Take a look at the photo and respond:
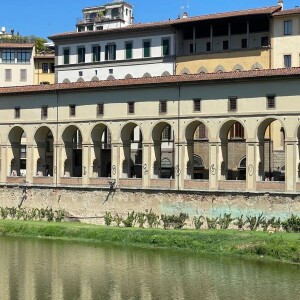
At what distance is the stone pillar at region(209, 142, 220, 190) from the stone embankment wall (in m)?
0.76

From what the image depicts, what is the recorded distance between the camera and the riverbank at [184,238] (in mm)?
44094

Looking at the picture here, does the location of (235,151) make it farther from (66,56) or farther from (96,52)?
(66,56)

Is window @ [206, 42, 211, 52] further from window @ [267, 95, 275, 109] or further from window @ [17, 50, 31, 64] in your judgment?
window @ [17, 50, 31, 64]

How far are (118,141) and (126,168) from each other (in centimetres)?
213

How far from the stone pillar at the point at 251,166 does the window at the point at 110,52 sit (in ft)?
77.7

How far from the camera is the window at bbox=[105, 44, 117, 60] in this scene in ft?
239

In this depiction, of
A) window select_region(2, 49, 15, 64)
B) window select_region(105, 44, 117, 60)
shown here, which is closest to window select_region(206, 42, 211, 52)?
window select_region(105, 44, 117, 60)

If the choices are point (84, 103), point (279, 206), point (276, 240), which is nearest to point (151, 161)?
point (84, 103)

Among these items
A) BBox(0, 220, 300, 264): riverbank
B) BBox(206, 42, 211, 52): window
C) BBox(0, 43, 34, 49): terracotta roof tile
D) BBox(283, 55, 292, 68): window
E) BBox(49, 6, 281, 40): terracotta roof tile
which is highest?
BBox(0, 43, 34, 49): terracotta roof tile

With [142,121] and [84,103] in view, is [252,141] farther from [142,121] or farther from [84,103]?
[84,103]

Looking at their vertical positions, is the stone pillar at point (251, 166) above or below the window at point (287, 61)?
below

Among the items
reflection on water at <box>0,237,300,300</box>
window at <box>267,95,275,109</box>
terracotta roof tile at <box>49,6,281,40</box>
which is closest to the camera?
reflection on water at <box>0,237,300,300</box>

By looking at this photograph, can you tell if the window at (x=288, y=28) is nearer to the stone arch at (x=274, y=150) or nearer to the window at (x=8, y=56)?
the stone arch at (x=274, y=150)

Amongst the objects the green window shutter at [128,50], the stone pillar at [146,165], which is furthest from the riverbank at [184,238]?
the green window shutter at [128,50]
